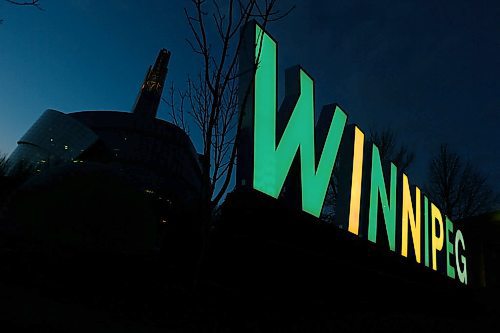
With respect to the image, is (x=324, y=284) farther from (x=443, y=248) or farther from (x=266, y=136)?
(x=443, y=248)

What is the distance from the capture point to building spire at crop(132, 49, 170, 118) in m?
108

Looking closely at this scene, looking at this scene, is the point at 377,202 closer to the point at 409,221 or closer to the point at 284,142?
the point at 409,221

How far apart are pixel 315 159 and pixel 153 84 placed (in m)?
Answer: 111

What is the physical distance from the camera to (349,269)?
722cm

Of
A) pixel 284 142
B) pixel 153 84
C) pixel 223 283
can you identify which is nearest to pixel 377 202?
pixel 284 142

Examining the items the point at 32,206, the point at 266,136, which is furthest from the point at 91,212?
the point at 266,136

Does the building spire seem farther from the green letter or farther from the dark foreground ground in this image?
the dark foreground ground

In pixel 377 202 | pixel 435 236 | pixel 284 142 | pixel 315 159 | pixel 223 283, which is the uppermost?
pixel 435 236

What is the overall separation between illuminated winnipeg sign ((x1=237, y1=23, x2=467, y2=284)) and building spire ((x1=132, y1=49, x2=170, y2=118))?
104614 millimetres

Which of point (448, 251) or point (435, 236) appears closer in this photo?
point (435, 236)

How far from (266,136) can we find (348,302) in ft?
13.1

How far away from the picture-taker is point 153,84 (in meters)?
109

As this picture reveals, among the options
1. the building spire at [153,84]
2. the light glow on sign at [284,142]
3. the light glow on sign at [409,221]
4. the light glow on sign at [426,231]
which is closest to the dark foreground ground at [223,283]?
the light glow on sign at [284,142]

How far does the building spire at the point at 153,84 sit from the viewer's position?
108 meters
